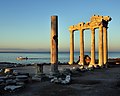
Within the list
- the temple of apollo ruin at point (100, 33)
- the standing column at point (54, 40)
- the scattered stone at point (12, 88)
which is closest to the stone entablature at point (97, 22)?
the temple of apollo ruin at point (100, 33)

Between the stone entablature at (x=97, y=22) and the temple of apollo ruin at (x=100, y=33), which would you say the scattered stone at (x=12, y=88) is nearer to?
the temple of apollo ruin at (x=100, y=33)

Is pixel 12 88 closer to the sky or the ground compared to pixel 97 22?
closer to the ground

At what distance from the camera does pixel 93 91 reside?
17922mm

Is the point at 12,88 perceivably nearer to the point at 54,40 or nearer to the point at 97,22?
the point at 54,40

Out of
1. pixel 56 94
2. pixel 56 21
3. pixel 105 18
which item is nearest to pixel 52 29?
pixel 56 21

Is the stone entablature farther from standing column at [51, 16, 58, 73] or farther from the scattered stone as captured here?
the scattered stone

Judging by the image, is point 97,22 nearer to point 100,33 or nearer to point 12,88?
point 100,33

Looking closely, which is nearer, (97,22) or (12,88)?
(12,88)

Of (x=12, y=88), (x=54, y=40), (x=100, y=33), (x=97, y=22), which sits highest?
(x=97, y=22)

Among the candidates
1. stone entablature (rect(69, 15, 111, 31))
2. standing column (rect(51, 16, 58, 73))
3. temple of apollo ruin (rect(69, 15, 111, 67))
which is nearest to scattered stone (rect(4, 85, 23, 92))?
standing column (rect(51, 16, 58, 73))

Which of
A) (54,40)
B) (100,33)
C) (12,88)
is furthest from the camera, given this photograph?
(100,33)

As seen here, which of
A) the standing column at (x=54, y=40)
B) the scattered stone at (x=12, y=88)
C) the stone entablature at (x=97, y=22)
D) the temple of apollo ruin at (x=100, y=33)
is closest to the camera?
the scattered stone at (x=12, y=88)

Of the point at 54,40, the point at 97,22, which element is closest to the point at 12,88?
the point at 54,40

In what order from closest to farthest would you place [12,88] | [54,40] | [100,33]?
1. [12,88]
2. [54,40]
3. [100,33]
